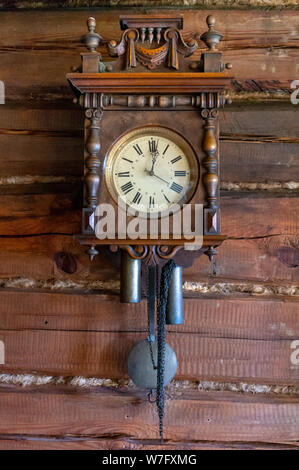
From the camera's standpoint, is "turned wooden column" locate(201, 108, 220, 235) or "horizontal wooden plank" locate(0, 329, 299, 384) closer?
"turned wooden column" locate(201, 108, 220, 235)

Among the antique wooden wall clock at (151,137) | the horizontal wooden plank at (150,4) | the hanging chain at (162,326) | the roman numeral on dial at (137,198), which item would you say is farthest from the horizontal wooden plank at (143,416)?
the horizontal wooden plank at (150,4)

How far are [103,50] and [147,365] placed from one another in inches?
37.0

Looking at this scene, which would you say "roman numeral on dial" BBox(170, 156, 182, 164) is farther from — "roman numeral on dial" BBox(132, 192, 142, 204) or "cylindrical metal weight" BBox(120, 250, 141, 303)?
"cylindrical metal weight" BBox(120, 250, 141, 303)

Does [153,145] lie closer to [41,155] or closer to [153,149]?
[153,149]

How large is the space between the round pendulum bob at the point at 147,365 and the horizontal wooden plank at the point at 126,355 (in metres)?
0.05

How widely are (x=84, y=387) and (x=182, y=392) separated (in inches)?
11.2

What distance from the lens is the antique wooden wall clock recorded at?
99 centimetres

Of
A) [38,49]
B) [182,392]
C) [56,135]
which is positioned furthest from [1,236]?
[182,392]

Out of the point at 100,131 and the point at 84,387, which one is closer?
the point at 100,131

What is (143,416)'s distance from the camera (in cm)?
115

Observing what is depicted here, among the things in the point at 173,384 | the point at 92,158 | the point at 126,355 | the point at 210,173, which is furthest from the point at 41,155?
the point at 173,384

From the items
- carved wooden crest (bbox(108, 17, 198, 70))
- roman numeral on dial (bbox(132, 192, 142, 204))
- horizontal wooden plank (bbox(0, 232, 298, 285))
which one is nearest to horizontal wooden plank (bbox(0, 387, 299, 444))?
horizontal wooden plank (bbox(0, 232, 298, 285))

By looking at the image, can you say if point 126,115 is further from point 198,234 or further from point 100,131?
point 198,234

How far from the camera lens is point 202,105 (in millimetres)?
1007
